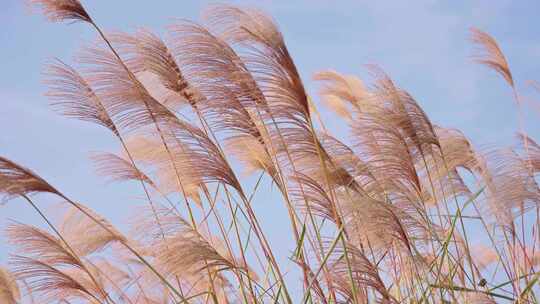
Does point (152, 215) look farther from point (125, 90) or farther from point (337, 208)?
point (337, 208)

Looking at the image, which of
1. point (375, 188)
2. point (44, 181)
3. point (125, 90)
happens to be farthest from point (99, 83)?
point (375, 188)

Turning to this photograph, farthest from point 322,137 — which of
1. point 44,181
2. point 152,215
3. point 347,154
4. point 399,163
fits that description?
point 44,181

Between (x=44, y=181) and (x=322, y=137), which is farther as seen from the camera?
(x=322, y=137)

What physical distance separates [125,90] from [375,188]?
1.07 meters

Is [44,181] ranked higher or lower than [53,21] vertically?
lower

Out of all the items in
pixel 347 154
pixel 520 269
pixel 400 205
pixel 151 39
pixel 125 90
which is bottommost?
pixel 520 269

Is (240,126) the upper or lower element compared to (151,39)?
lower

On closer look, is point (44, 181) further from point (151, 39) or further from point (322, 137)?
point (322, 137)

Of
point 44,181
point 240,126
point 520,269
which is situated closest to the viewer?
point 44,181

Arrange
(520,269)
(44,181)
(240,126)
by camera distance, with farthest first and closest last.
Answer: (520,269), (240,126), (44,181)

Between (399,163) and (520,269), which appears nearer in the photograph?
(399,163)

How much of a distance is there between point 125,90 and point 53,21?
16.5 inches

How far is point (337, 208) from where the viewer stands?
3295 millimetres

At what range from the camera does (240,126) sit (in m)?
3.32
